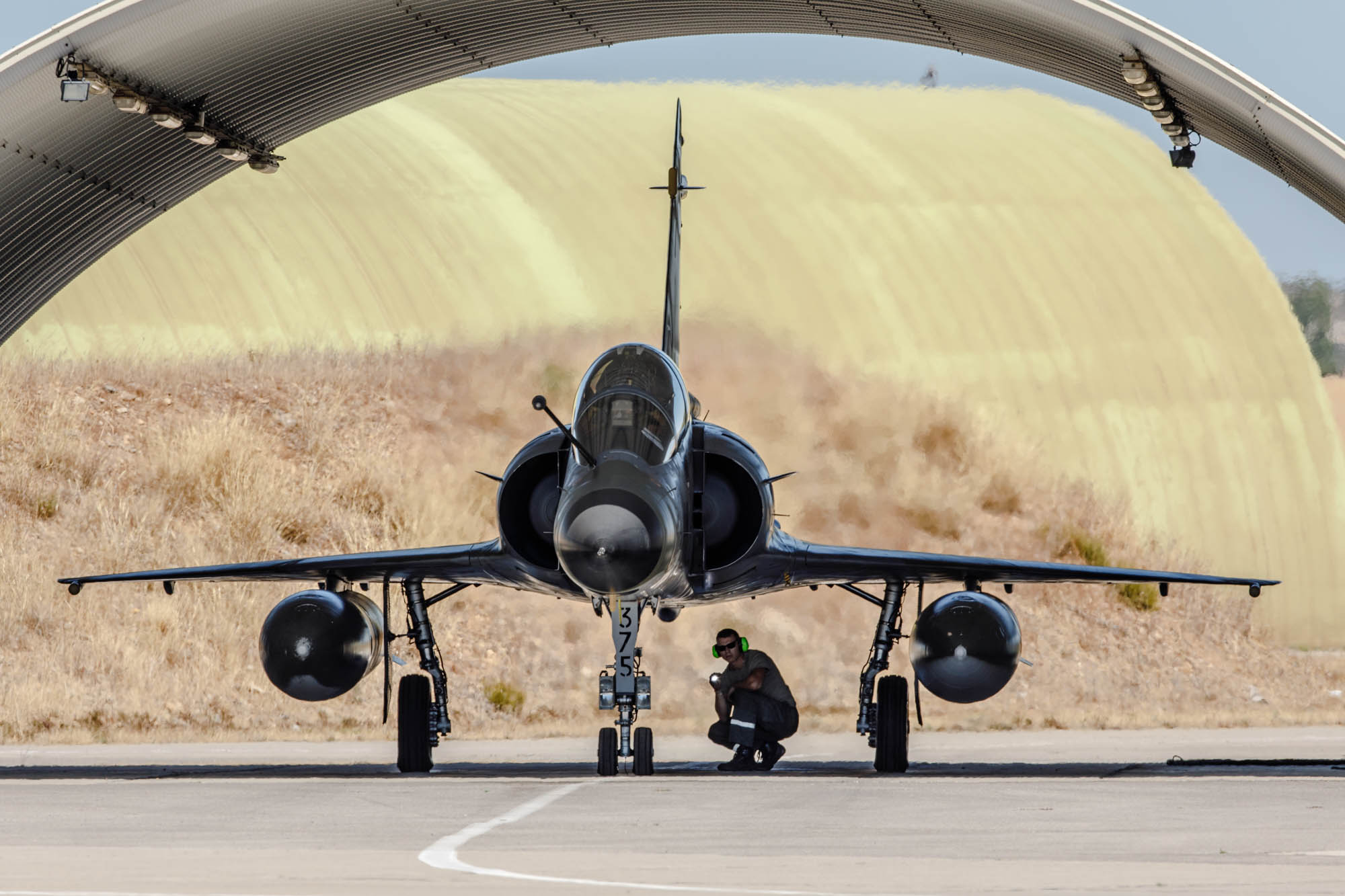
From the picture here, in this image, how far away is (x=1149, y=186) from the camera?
3669 cm

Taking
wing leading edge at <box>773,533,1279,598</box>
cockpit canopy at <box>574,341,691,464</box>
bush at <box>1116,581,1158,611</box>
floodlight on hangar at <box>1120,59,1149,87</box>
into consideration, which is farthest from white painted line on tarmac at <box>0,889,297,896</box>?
bush at <box>1116,581,1158,611</box>

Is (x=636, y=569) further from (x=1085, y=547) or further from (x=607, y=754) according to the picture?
(x=1085, y=547)

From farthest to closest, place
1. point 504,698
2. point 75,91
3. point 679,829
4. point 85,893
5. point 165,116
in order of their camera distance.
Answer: point 504,698, point 165,116, point 75,91, point 679,829, point 85,893

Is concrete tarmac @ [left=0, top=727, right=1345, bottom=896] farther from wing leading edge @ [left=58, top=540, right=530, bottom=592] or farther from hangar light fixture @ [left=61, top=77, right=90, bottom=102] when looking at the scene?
hangar light fixture @ [left=61, top=77, right=90, bottom=102]

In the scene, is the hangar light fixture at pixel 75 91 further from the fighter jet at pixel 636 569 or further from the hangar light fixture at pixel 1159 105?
the hangar light fixture at pixel 1159 105

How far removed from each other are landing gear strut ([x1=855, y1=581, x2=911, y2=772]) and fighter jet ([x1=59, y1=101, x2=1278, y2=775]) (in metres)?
0.02

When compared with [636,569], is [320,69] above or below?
above

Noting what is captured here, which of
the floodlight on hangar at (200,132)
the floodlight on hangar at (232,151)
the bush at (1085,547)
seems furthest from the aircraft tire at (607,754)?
the bush at (1085,547)

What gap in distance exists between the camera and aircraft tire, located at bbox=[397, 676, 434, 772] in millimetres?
14367

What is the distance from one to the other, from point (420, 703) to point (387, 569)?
4.05ft

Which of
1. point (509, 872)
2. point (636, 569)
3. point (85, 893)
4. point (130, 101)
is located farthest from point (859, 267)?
point (85, 893)

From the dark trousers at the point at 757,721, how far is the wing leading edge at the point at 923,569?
959 mm

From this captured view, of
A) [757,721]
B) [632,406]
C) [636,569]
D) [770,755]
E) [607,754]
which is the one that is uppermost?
[632,406]

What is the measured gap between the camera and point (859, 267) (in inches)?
1404
